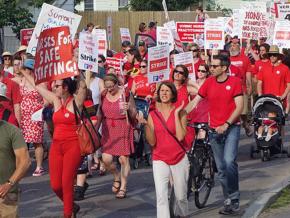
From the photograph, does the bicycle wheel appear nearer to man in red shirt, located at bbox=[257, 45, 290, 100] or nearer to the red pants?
the red pants

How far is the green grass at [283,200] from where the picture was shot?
10.5m

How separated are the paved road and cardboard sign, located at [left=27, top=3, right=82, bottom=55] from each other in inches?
86.8

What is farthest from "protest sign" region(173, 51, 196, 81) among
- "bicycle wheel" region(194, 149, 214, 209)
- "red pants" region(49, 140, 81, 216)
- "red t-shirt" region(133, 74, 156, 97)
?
"red pants" region(49, 140, 81, 216)

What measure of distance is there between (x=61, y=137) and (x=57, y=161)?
0.27 metres

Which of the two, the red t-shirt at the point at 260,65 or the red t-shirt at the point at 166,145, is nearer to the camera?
the red t-shirt at the point at 166,145

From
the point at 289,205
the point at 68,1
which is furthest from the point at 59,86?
the point at 68,1

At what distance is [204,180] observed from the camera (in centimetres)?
1082

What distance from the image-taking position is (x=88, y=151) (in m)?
9.35

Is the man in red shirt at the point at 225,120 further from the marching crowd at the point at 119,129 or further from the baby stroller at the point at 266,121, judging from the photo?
the baby stroller at the point at 266,121

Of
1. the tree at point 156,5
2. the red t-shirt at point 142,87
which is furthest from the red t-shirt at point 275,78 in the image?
the tree at point 156,5

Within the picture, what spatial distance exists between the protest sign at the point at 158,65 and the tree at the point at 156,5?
3221 cm

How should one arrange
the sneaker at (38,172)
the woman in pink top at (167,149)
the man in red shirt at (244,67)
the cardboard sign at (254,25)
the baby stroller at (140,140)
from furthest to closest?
the cardboard sign at (254,25)
the man in red shirt at (244,67)
the baby stroller at (140,140)
the sneaker at (38,172)
the woman in pink top at (167,149)

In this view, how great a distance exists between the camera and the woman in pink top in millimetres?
8477

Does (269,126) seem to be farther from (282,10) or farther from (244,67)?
(282,10)
